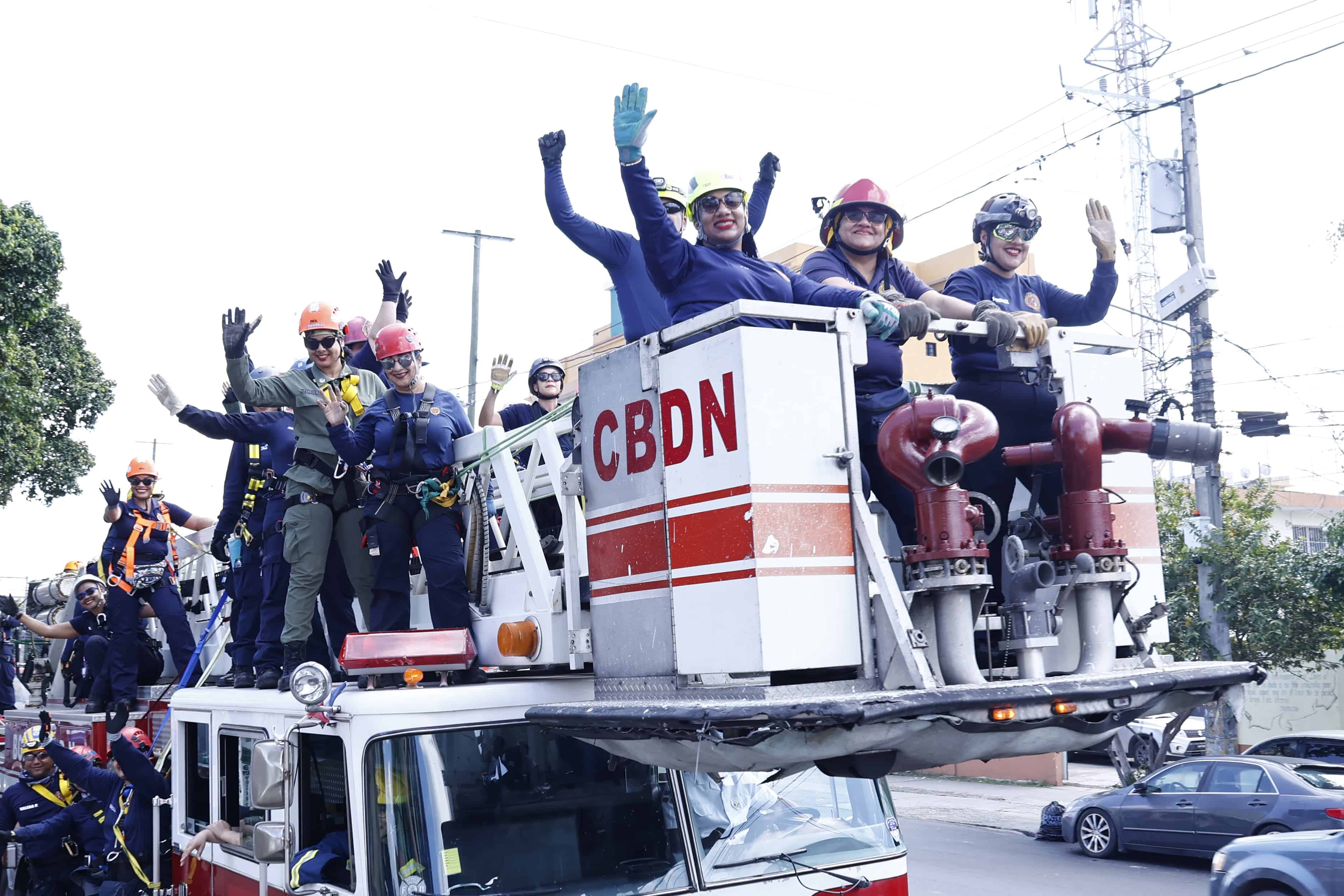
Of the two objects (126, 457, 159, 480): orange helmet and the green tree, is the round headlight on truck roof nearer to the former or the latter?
(126, 457, 159, 480): orange helmet

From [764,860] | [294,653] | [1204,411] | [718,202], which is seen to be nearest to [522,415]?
[294,653]

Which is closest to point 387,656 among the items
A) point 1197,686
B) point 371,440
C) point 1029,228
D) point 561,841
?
point 561,841

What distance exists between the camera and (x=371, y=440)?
5.86 metres

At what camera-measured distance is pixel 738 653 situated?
3604mm

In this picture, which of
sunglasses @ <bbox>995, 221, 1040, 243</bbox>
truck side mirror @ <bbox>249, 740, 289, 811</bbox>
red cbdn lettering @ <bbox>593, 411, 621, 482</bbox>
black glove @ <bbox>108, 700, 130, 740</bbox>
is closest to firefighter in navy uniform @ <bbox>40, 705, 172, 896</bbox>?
black glove @ <bbox>108, 700, 130, 740</bbox>

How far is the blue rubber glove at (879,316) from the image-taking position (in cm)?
406

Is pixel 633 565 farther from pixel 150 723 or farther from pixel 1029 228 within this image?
pixel 150 723

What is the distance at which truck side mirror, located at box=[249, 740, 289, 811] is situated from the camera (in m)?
4.27

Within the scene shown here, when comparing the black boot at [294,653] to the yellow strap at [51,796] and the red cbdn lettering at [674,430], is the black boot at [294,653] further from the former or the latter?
the yellow strap at [51,796]

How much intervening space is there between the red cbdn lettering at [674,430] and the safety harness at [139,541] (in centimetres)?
680

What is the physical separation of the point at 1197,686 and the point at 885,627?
1.11 m

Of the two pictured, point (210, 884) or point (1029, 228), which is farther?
point (210, 884)

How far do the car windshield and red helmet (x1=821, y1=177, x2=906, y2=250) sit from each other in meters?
11.2

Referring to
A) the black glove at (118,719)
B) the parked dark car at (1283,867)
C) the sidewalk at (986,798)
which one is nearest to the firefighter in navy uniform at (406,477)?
the black glove at (118,719)
